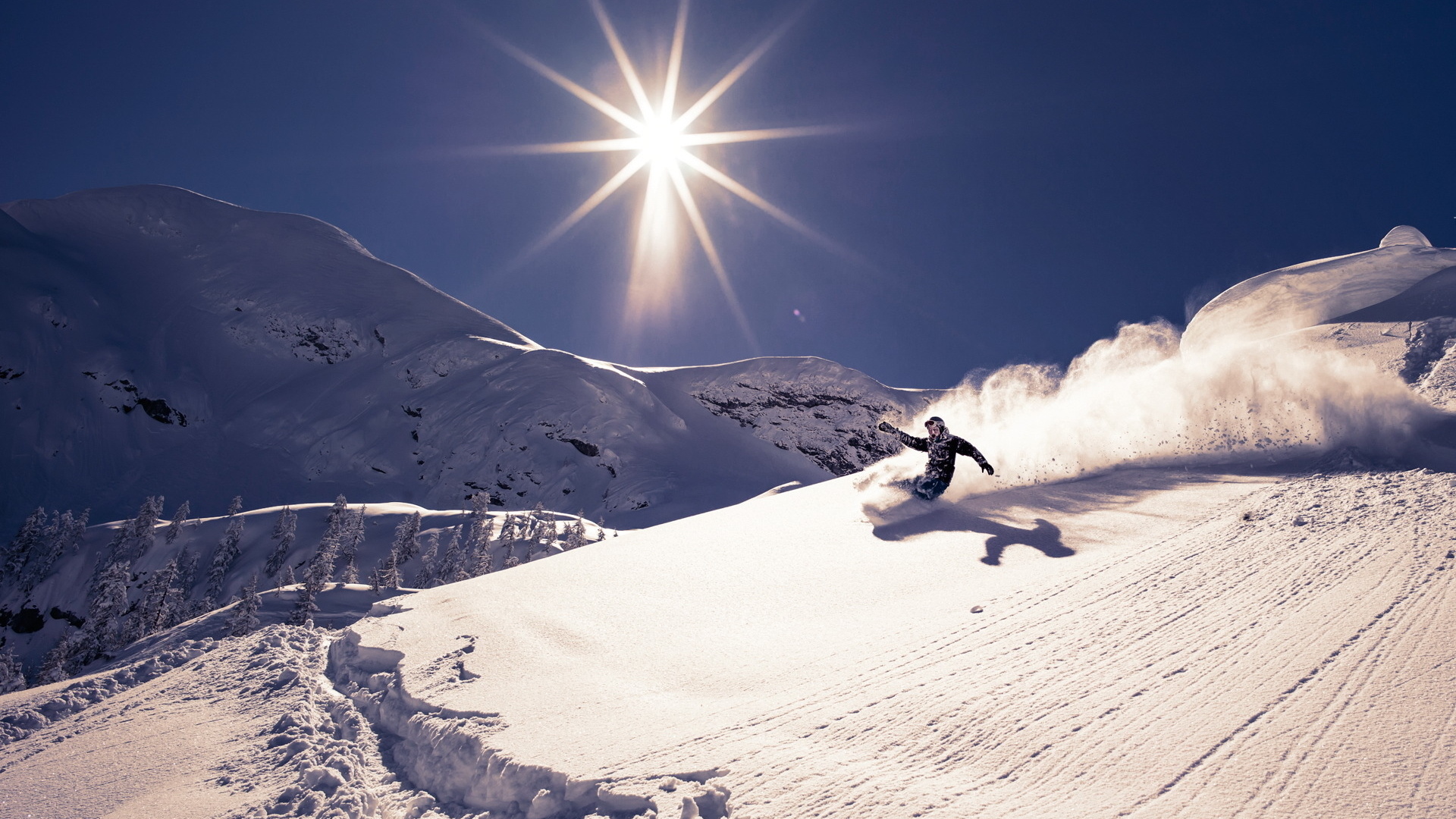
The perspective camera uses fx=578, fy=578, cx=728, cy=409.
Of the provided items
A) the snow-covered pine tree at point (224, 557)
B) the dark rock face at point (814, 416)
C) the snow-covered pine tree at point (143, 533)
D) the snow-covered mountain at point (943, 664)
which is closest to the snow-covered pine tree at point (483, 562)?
the snow-covered mountain at point (943, 664)

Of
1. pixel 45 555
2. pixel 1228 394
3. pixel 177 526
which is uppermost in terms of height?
pixel 177 526

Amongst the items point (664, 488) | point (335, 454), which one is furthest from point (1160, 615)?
point (335, 454)

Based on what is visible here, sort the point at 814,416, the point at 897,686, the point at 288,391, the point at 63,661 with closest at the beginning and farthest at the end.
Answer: the point at 897,686, the point at 63,661, the point at 288,391, the point at 814,416

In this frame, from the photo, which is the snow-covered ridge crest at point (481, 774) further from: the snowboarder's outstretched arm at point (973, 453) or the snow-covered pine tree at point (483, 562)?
the snow-covered pine tree at point (483, 562)

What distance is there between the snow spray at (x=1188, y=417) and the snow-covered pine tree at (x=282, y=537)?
134 feet

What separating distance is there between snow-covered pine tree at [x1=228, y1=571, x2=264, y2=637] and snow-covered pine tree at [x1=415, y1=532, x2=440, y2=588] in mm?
15224

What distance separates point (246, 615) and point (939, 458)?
13.8 m

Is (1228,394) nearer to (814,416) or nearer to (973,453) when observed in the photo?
(973,453)

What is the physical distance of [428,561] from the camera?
105ft

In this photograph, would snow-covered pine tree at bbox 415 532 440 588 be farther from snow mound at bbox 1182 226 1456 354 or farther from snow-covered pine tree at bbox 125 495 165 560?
Result: snow mound at bbox 1182 226 1456 354

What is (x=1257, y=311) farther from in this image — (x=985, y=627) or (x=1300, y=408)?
(x=985, y=627)

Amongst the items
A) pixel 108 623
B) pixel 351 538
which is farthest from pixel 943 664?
pixel 108 623

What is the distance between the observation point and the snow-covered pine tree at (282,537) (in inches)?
1420

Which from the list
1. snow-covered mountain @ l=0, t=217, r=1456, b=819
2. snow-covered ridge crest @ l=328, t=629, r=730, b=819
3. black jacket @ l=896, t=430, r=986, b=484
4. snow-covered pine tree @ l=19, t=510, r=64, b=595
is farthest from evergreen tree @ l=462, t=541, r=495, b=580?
snow-covered pine tree @ l=19, t=510, r=64, b=595
